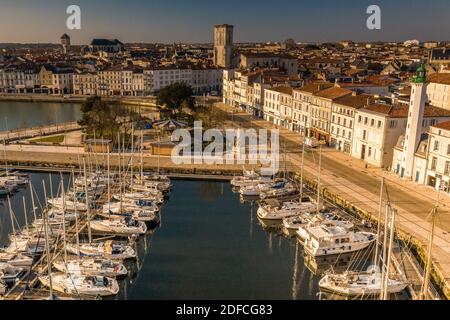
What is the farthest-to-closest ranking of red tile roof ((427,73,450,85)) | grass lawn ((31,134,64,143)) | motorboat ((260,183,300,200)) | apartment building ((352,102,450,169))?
red tile roof ((427,73,450,85)) < grass lawn ((31,134,64,143)) < apartment building ((352,102,450,169)) < motorboat ((260,183,300,200))

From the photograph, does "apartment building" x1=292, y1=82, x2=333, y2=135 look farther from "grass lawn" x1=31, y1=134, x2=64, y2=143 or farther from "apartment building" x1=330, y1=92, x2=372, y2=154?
"grass lawn" x1=31, y1=134, x2=64, y2=143

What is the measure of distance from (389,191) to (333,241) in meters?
6.19

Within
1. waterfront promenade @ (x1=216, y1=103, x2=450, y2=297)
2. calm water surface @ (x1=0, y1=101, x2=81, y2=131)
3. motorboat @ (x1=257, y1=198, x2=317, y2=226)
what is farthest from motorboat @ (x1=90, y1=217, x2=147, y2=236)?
calm water surface @ (x1=0, y1=101, x2=81, y2=131)

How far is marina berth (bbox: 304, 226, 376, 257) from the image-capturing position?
53.2ft

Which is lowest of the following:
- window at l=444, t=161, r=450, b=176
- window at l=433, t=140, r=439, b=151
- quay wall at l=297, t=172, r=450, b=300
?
quay wall at l=297, t=172, r=450, b=300

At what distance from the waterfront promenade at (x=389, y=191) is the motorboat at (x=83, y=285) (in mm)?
9918

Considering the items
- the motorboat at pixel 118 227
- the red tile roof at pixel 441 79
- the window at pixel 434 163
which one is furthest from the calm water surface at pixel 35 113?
the red tile roof at pixel 441 79

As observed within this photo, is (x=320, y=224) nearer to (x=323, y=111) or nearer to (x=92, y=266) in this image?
(x=92, y=266)

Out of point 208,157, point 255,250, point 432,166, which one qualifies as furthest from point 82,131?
point 432,166

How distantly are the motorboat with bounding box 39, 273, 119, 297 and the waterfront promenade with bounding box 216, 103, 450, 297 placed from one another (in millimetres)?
9918

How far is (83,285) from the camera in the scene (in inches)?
517

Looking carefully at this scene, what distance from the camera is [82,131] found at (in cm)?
3462

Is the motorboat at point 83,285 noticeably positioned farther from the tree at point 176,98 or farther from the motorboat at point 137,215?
the tree at point 176,98

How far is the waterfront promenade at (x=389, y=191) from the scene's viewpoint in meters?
15.9
